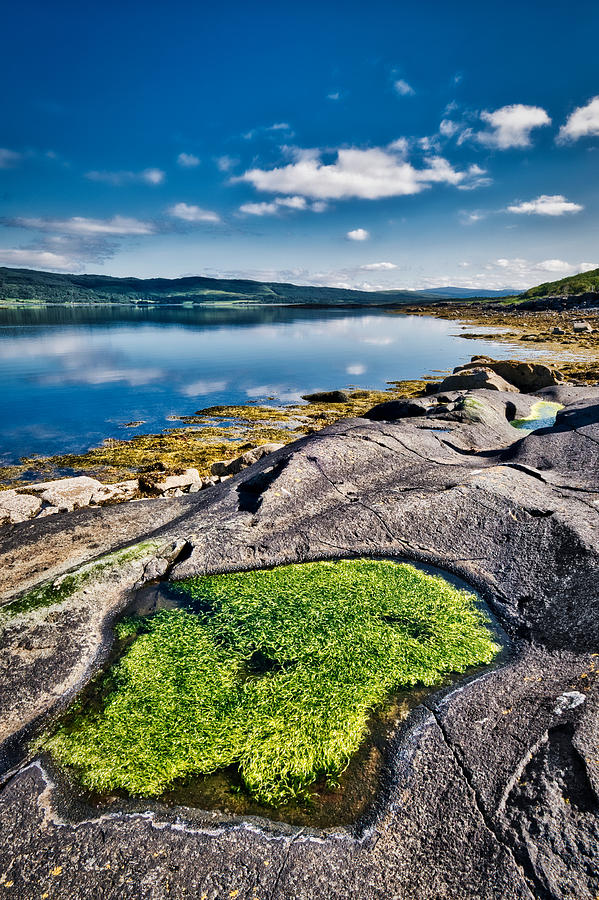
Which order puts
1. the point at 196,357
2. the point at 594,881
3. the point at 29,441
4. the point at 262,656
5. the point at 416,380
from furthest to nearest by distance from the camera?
the point at 196,357 → the point at 416,380 → the point at 29,441 → the point at 262,656 → the point at 594,881

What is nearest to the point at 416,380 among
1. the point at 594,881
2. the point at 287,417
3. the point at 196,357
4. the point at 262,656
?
the point at 287,417

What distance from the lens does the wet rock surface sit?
4.66 m

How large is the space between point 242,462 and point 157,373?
114 feet

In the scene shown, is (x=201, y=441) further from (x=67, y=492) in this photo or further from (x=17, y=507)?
(x=17, y=507)

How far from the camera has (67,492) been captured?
16484 mm

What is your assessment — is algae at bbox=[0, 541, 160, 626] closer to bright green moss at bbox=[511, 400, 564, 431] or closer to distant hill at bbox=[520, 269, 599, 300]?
bright green moss at bbox=[511, 400, 564, 431]

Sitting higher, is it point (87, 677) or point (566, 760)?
point (566, 760)

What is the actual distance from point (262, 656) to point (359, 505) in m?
5.20

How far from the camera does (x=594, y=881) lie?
4.34 meters

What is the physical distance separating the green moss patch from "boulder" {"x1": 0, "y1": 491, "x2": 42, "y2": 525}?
26.3 feet

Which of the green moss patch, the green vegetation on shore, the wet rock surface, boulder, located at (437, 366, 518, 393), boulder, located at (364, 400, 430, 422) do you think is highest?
boulder, located at (437, 366, 518, 393)

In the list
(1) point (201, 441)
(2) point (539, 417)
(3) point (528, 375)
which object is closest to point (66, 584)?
(1) point (201, 441)

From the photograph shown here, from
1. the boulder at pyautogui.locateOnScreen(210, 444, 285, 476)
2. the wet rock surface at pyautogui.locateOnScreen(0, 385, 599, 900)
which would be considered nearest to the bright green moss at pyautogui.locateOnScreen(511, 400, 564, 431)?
the wet rock surface at pyautogui.locateOnScreen(0, 385, 599, 900)

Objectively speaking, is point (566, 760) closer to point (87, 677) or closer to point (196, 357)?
point (87, 677)
